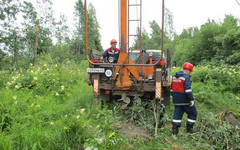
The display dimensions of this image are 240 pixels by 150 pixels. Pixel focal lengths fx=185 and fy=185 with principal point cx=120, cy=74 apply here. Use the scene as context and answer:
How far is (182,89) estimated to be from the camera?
409 centimetres

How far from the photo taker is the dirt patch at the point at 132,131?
11.3ft

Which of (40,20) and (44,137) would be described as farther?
(40,20)

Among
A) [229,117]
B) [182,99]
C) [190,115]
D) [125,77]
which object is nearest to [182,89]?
[182,99]

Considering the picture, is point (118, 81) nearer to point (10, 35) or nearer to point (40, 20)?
point (10, 35)

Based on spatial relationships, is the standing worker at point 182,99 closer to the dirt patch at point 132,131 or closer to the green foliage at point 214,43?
the dirt patch at point 132,131

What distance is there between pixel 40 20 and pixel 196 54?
822 inches

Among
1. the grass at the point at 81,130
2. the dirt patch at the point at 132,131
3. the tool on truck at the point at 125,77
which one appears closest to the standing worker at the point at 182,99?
the grass at the point at 81,130

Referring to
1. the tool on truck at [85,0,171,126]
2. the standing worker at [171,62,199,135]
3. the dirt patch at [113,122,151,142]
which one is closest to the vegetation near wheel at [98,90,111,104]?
the tool on truck at [85,0,171,126]

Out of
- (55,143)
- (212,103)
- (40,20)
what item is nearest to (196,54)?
(212,103)

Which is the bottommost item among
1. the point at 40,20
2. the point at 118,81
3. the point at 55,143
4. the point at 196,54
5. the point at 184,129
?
the point at 184,129

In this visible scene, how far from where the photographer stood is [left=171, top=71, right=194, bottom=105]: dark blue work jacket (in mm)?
3999

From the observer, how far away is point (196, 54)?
23.9 metres

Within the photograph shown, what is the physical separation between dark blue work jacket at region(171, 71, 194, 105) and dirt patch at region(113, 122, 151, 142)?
104 cm

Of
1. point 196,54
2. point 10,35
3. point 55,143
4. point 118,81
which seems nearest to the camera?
point 55,143
